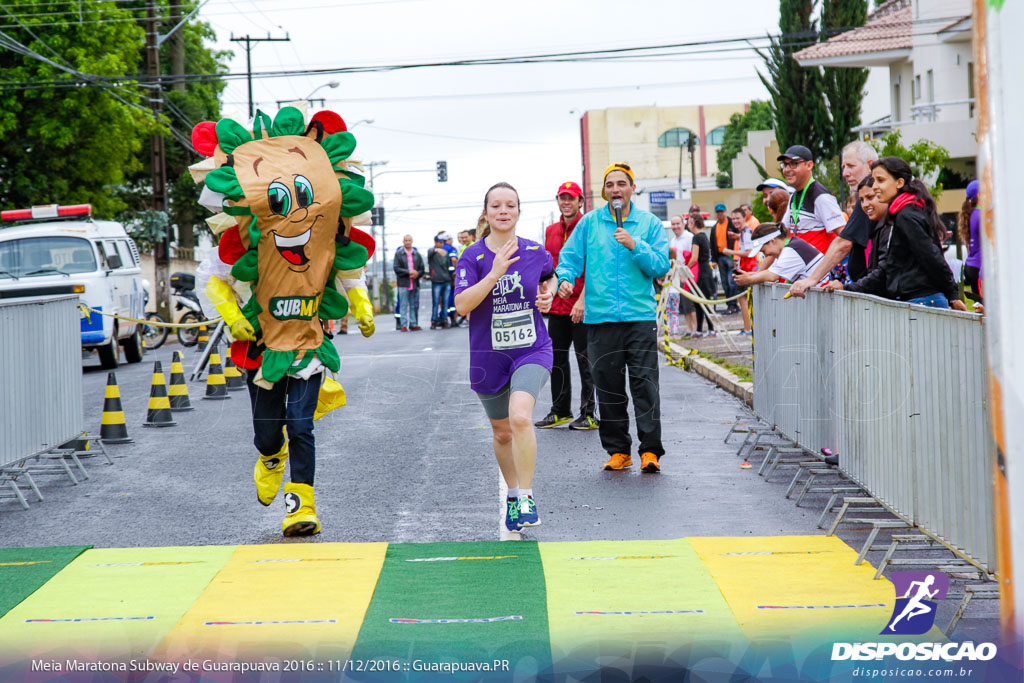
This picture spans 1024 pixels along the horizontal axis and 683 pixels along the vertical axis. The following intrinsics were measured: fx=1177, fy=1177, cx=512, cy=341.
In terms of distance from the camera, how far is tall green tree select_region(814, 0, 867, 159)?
1606 inches

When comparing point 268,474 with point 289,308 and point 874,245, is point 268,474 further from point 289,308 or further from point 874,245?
point 874,245

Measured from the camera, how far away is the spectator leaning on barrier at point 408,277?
2716cm

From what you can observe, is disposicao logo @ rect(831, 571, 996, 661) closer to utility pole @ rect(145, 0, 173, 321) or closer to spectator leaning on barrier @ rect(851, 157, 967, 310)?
spectator leaning on barrier @ rect(851, 157, 967, 310)

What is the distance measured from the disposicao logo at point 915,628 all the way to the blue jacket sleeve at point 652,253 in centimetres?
324

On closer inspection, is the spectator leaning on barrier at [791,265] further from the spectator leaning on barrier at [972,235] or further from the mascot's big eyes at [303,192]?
the mascot's big eyes at [303,192]

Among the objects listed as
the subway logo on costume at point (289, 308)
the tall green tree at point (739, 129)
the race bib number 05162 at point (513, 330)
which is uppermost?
the tall green tree at point (739, 129)

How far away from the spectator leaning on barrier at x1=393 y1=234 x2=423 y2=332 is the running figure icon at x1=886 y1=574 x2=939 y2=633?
22.3 m

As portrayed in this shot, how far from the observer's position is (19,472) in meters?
8.12

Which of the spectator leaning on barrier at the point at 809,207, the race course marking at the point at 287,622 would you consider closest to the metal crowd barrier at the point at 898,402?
the spectator leaning on barrier at the point at 809,207

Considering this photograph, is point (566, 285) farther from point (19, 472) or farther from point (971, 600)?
point (19, 472)

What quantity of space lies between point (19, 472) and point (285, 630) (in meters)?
4.20

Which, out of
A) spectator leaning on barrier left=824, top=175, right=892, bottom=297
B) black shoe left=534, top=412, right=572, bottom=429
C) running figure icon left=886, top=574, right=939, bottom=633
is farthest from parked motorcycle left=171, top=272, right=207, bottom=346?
running figure icon left=886, top=574, right=939, bottom=633

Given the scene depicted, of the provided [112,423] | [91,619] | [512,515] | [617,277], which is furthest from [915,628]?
[112,423]

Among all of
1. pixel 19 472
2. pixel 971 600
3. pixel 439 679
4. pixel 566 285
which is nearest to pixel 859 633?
pixel 971 600
